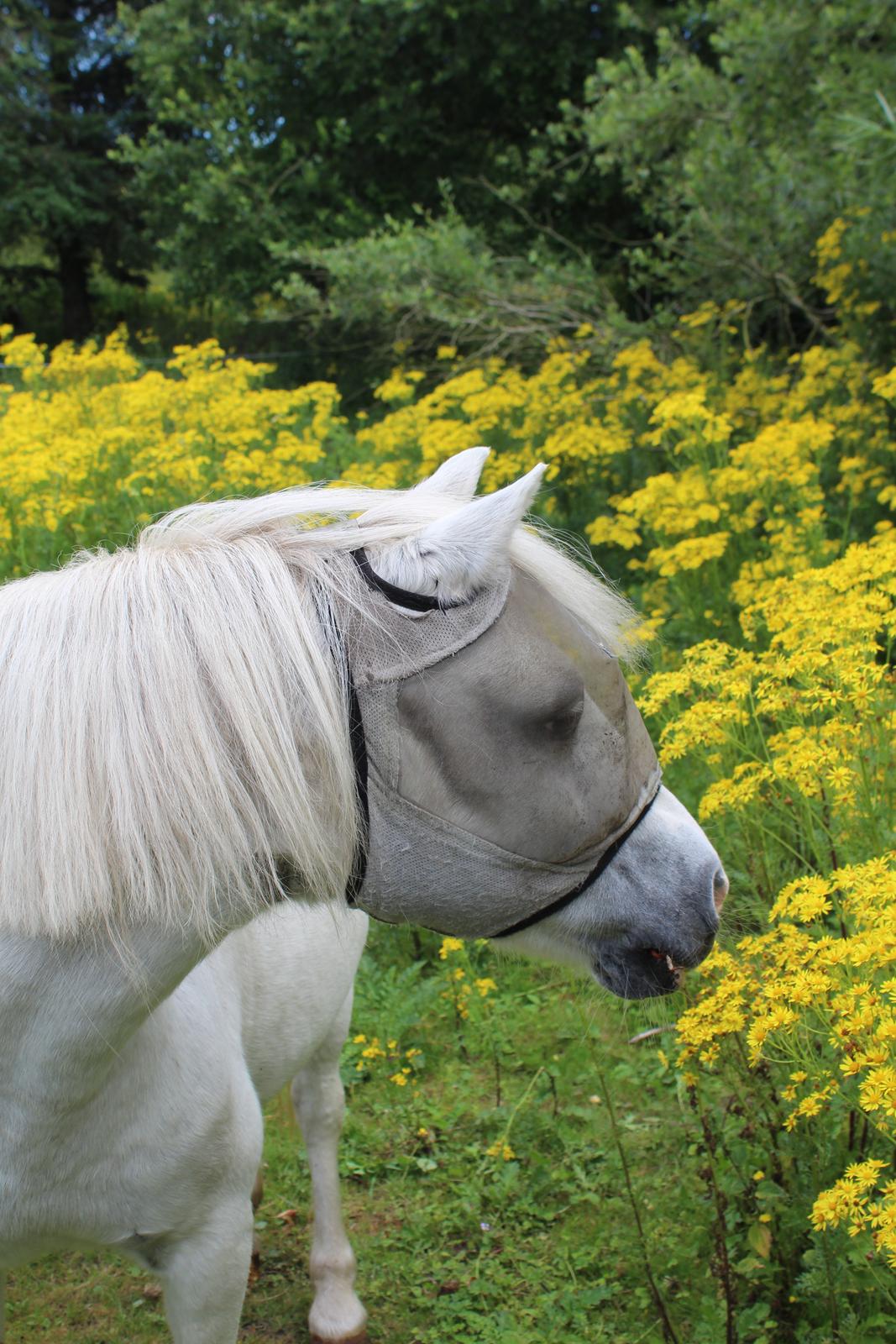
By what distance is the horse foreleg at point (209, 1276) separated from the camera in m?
1.85

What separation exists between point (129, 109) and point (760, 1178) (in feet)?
71.1

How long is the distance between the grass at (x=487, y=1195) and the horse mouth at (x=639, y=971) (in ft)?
1.97

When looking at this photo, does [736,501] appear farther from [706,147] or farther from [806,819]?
[706,147]

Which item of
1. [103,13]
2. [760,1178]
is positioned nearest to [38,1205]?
[760,1178]

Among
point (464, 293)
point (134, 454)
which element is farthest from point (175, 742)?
point (464, 293)

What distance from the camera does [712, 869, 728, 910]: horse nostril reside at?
163 cm

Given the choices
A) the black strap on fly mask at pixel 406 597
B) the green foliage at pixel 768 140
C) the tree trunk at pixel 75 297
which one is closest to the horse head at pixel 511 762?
the black strap on fly mask at pixel 406 597

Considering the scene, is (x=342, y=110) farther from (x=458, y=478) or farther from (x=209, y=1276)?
(x=209, y=1276)

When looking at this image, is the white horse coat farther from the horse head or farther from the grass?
the grass

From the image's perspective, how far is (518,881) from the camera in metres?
1.55

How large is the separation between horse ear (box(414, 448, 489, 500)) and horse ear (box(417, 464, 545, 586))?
9.1 inches

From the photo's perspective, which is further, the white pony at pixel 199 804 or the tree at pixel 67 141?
the tree at pixel 67 141

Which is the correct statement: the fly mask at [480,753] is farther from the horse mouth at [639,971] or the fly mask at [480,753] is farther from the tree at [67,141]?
the tree at [67,141]

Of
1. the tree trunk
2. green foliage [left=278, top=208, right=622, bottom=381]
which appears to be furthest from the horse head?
the tree trunk
